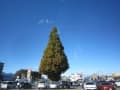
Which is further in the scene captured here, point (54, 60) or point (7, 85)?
point (7, 85)

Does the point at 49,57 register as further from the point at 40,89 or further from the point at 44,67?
the point at 40,89

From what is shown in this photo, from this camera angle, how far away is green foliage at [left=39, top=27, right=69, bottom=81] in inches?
2068

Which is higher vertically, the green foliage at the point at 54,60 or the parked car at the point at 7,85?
the green foliage at the point at 54,60

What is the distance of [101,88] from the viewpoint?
134 ft

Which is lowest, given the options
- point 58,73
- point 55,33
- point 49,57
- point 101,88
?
point 101,88

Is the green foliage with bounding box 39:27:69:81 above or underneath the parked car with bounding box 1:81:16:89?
above

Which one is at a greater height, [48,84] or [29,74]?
[29,74]

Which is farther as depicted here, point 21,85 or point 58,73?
point 21,85

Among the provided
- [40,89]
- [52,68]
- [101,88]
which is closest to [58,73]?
[52,68]

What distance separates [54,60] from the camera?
52781 mm

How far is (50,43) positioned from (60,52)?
2974 millimetres

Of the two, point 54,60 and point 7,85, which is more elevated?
point 54,60

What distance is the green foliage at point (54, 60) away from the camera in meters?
52.5

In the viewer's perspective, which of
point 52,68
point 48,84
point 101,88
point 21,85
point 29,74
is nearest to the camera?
Result: point 101,88
